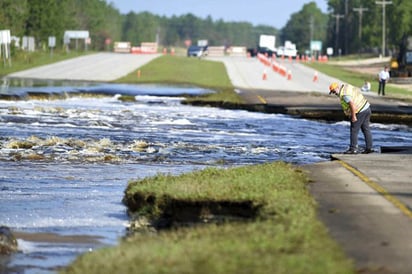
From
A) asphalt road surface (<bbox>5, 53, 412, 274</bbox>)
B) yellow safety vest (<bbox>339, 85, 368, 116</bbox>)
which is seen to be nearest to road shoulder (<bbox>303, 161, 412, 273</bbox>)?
asphalt road surface (<bbox>5, 53, 412, 274</bbox>)

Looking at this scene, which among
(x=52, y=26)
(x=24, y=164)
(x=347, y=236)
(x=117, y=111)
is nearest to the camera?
(x=347, y=236)

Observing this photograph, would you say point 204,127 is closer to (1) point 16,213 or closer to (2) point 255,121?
(2) point 255,121

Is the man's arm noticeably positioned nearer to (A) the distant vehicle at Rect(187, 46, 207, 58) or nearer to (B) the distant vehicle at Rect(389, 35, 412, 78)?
(B) the distant vehicle at Rect(389, 35, 412, 78)

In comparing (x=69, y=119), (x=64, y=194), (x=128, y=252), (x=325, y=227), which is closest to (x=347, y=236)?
(x=325, y=227)

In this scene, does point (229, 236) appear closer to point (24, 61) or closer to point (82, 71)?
point (82, 71)

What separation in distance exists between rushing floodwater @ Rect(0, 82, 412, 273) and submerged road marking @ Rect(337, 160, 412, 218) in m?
3.51

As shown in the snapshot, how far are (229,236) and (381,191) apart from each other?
5.04 m

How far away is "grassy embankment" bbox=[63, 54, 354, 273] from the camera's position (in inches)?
395

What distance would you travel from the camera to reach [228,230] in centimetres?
1208

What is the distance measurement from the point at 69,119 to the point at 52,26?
290ft

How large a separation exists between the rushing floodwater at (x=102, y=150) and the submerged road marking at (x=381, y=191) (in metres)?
3.51

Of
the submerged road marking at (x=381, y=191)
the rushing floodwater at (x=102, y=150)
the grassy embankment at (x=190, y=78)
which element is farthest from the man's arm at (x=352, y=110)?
the grassy embankment at (x=190, y=78)

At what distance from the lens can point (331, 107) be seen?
4591 cm

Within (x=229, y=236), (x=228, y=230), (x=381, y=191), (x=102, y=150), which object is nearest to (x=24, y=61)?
(x=102, y=150)
